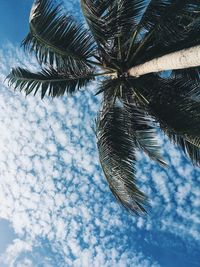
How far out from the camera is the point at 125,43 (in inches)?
417

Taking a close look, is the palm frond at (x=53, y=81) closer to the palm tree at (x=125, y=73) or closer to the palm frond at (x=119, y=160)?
the palm tree at (x=125, y=73)

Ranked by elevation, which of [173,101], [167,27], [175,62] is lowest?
[175,62]

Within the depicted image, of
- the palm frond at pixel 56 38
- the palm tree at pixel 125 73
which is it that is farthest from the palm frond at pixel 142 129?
the palm frond at pixel 56 38

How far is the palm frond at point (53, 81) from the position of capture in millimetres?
11258

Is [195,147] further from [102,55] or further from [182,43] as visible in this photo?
[102,55]

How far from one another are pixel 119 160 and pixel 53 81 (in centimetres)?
257

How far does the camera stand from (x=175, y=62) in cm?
811

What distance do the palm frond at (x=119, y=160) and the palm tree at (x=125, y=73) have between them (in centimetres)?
2

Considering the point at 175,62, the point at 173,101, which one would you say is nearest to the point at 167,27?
the point at 175,62

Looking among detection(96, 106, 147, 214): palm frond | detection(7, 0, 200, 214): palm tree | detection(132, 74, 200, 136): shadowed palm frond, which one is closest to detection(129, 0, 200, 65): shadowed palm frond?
detection(7, 0, 200, 214): palm tree

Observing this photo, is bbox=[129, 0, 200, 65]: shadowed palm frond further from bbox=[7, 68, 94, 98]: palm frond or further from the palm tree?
bbox=[7, 68, 94, 98]: palm frond

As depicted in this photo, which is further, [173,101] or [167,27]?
A: [173,101]

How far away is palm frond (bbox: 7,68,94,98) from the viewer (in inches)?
443

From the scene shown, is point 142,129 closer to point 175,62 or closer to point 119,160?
point 119,160
